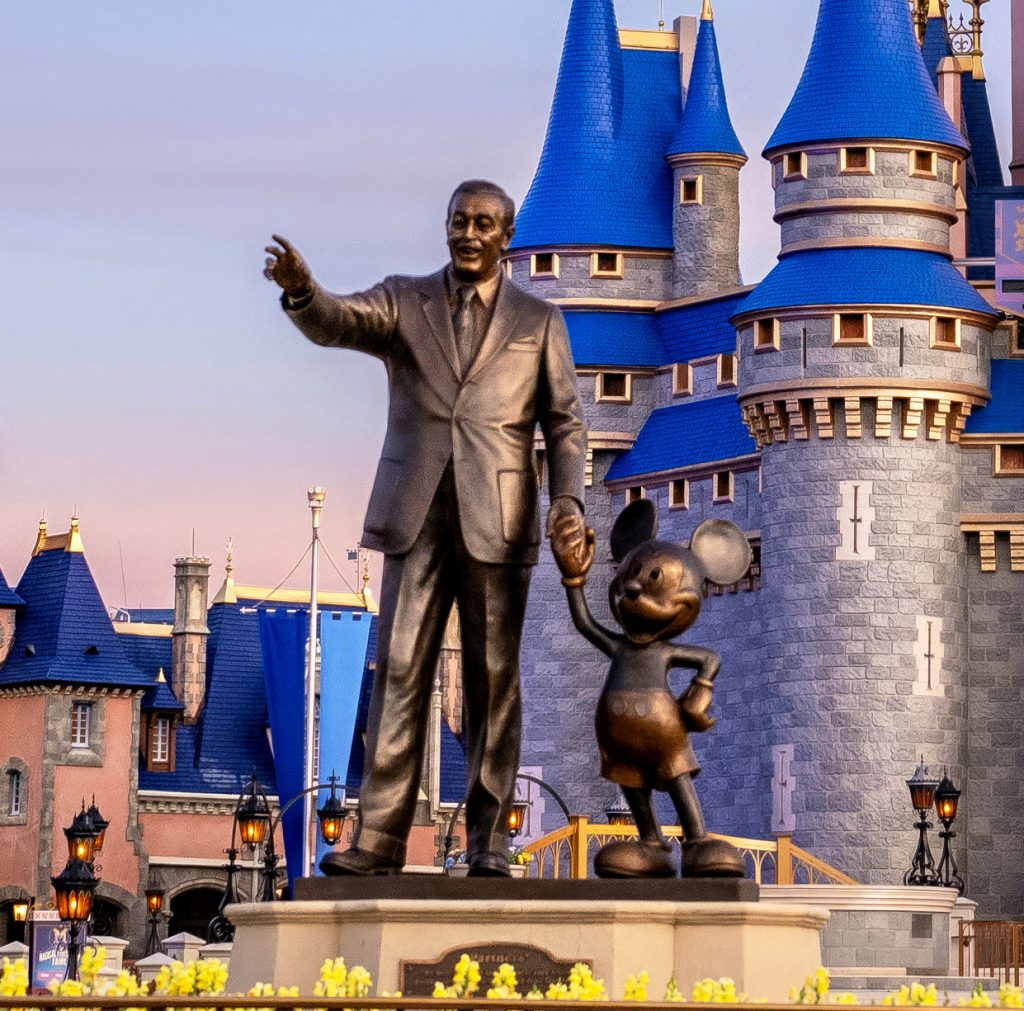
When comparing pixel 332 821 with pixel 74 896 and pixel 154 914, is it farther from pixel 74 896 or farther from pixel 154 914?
pixel 154 914

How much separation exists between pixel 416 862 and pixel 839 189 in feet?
72.5

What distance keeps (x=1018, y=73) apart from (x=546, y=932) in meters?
37.1

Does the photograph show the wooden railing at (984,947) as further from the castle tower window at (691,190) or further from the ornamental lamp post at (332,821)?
the castle tower window at (691,190)

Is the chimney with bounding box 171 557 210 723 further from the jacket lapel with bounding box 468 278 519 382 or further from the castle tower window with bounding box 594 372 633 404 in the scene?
the jacket lapel with bounding box 468 278 519 382

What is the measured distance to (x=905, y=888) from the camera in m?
25.2

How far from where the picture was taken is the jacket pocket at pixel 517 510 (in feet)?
31.8

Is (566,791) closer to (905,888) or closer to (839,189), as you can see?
(839,189)

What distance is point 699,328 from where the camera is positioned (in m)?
43.4

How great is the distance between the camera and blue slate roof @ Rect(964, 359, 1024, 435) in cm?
3878

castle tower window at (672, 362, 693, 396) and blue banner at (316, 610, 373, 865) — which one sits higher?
castle tower window at (672, 362, 693, 396)

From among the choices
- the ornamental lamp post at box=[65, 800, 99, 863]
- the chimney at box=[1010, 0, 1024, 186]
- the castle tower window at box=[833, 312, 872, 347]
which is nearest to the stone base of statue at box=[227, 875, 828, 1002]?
the ornamental lamp post at box=[65, 800, 99, 863]

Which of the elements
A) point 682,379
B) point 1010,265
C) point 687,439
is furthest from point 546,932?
point 682,379

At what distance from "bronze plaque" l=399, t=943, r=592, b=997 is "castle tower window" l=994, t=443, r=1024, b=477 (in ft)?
101

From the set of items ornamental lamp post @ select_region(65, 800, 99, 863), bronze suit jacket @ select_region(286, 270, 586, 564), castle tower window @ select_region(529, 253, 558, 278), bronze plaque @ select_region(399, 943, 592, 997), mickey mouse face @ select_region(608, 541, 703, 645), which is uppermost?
castle tower window @ select_region(529, 253, 558, 278)
